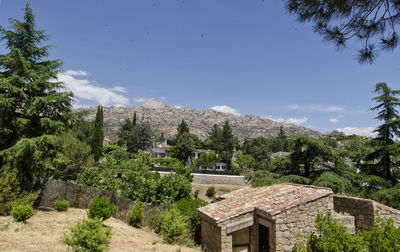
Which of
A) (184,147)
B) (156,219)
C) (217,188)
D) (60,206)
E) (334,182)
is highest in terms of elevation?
(184,147)

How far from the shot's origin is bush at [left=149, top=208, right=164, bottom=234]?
42.1 feet

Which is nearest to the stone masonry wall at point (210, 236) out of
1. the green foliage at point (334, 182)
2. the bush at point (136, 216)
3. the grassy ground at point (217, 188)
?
the bush at point (136, 216)

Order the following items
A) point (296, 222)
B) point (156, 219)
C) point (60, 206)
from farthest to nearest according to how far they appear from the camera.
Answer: point (60, 206) → point (156, 219) → point (296, 222)

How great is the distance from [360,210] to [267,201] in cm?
401

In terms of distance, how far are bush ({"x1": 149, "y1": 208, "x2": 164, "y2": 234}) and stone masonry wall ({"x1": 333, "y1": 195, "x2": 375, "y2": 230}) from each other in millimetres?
9062

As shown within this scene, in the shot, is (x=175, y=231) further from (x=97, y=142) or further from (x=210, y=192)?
(x=97, y=142)

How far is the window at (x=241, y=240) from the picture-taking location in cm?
970

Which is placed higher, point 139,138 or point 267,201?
point 139,138

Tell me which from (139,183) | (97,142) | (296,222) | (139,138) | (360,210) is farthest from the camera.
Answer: (139,138)

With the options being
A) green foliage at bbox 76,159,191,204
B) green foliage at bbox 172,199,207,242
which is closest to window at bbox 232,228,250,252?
green foliage at bbox 172,199,207,242

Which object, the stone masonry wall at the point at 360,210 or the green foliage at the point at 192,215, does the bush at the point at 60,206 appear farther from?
the stone masonry wall at the point at 360,210

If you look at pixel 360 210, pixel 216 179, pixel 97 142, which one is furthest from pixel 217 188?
pixel 360 210

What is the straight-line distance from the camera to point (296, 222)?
8844mm

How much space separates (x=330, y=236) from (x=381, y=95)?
52.4 feet
